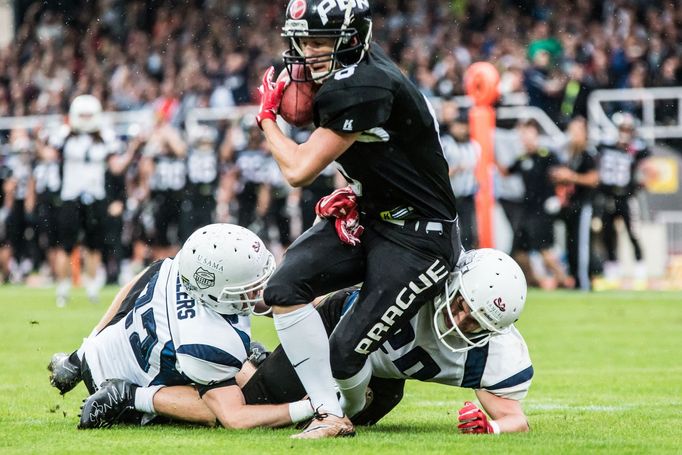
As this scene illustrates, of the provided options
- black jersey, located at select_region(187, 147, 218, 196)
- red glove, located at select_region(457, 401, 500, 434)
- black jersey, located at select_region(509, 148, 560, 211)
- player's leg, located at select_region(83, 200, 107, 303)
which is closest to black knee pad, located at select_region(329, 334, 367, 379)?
red glove, located at select_region(457, 401, 500, 434)

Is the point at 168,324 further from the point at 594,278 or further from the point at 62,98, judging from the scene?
the point at 62,98

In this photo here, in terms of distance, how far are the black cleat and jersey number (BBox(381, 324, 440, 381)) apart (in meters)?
1.12

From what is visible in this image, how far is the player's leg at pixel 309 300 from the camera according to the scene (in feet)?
15.7

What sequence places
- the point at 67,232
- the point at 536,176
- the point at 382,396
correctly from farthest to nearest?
the point at 536,176, the point at 67,232, the point at 382,396

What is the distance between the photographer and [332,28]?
461cm

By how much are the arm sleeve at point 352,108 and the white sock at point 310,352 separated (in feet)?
2.49

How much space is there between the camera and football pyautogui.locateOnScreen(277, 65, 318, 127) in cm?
481

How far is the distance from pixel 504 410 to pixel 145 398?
1487mm

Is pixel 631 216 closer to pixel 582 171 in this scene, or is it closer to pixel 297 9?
pixel 582 171

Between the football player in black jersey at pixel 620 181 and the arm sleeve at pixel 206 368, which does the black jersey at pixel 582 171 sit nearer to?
the football player in black jersey at pixel 620 181

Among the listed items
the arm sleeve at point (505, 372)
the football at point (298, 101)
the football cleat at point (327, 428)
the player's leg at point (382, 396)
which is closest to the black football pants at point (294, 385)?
the player's leg at point (382, 396)

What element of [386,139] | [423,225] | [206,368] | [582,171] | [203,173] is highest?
[386,139]

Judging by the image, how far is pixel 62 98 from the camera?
824 inches

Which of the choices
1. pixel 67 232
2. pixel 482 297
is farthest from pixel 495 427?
pixel 67 232
